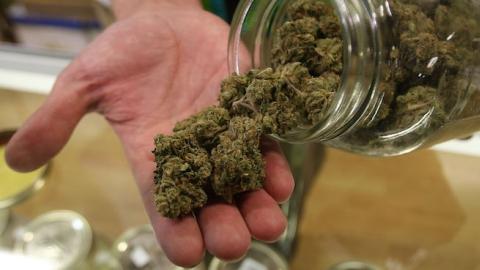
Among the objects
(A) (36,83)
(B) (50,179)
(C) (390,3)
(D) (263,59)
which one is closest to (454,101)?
(C) (390,3)

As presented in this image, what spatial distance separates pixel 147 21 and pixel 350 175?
626 millimetres

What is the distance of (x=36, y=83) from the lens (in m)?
1.32

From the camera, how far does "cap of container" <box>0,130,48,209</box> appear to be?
3.66ft

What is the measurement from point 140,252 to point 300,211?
389 mm

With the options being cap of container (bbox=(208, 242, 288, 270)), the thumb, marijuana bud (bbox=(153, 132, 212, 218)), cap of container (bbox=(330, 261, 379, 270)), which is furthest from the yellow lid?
cap of container (bbox=(330, 261, 379, 270))

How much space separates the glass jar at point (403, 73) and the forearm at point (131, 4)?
15.9 inches

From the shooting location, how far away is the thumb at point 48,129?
0.77m

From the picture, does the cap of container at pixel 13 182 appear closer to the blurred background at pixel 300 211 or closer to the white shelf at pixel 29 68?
the blurred background at pixel 300 211

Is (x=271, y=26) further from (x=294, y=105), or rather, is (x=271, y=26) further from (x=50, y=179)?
(x=50, y=179)

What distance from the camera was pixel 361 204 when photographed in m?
1.13

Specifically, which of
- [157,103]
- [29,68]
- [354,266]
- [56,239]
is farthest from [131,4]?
[354,266]

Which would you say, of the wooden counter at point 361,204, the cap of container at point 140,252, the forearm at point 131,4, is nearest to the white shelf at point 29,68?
the wooden counter at point 361,204

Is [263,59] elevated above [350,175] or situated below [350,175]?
above

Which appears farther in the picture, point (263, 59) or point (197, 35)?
point (197, 35)
